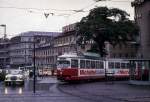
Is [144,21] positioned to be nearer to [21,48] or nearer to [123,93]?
[123,93]

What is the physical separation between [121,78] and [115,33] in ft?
76.0

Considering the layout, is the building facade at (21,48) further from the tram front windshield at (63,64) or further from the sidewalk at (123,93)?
the sidewalk at (123,93)

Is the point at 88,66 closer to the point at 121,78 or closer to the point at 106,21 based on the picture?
the point at 121,78

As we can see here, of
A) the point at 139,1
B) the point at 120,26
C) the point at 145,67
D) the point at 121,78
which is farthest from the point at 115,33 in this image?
the point at 145,67

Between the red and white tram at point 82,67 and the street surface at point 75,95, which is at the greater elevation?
the red and white tram at point 82,67

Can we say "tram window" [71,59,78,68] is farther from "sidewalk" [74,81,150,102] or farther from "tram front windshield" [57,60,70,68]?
"sidewalk" [74,81,150,102]

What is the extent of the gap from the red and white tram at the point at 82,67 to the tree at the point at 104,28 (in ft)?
80.0

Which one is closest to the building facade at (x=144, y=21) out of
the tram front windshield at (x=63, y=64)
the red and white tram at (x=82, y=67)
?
the red and white tram at (x=82, y=67)

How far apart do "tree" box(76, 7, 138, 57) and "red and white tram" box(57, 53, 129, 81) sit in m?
24.4

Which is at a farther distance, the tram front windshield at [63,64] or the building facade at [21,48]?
the building facade at [21,48]

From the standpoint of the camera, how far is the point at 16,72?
52719mm

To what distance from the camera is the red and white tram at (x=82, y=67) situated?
52.8 m

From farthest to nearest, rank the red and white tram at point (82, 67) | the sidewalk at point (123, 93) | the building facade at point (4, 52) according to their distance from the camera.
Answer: the building facade at point (4, 52) → the red and white tram at point (82, 67) → the sidewalk at point (123, 93)

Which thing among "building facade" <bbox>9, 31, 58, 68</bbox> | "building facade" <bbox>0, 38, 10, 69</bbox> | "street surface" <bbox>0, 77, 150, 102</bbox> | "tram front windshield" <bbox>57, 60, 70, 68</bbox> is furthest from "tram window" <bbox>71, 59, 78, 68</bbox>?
"building facade" <bbox>0, 38, 10, 69</bbox>
